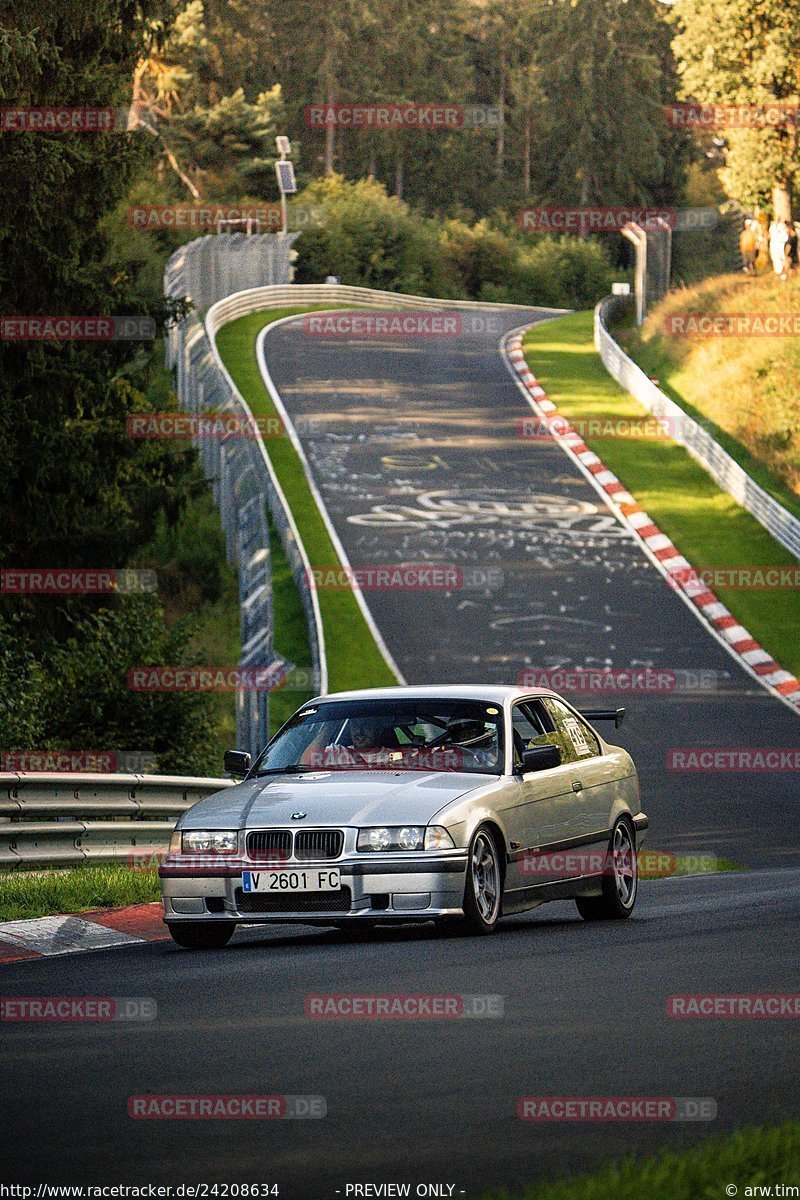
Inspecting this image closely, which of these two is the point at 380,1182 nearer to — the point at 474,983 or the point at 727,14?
the point at 474,983

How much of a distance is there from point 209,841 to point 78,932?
46.5 inches

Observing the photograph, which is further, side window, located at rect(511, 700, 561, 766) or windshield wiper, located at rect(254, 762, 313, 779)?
side window, located at rect(511, 700, 561, 766)

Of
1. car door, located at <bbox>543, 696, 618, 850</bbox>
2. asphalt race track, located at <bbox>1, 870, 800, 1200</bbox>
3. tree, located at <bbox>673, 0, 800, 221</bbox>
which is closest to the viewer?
asphalt race track, located at <bbox>1, 870, 800, 1200</bbox>

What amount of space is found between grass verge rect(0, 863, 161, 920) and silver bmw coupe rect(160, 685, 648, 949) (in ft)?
4.46

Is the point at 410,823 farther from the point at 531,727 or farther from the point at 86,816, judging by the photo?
the point at 86,816

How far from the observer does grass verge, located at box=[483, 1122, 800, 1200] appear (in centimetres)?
489

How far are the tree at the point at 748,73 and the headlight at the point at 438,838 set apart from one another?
46.3 meters

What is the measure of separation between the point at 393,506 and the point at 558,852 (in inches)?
1041

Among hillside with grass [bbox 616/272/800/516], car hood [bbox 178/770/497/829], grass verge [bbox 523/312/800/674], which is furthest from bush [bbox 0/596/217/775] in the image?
hillside with grass [bbox 616/272/800/516]

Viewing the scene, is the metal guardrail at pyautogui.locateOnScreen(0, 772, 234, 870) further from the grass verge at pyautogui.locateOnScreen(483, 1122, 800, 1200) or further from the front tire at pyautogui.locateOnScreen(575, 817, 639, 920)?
the grass verge at pyautogui.locateOnScreen(483, 1122, 800, 1200)

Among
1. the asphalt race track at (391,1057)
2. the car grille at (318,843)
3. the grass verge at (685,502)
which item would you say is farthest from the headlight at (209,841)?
the grass verge at (685,502)

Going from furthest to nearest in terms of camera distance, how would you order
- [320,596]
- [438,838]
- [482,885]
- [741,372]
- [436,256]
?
[436,256], [741,372], [320,596], [482,885], [438,838]

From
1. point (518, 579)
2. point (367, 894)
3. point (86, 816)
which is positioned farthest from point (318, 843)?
point (518, 579)

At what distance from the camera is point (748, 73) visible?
176 feet
